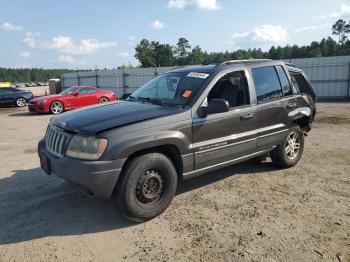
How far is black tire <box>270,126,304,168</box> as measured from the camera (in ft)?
18.6

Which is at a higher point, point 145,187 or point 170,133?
point 170,133

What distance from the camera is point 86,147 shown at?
3611mm

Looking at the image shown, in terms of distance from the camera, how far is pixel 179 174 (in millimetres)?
4262

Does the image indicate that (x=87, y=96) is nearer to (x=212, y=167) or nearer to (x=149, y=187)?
(x=212, y=167)

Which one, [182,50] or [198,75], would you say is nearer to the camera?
[198,75]

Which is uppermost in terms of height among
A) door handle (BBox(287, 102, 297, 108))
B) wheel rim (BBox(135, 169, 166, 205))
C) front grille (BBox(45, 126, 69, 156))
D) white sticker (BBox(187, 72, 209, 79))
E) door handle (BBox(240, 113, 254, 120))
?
white sticker (BBox(187, 72, 209, 79))

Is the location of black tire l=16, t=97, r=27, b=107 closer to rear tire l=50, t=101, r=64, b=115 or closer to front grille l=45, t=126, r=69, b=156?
rear tire l=50, t=101, r=64, b=115

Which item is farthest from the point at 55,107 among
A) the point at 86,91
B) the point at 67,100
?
the point at 86,91

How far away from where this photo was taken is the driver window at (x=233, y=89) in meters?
4.60

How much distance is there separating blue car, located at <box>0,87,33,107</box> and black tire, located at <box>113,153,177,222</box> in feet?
64.1

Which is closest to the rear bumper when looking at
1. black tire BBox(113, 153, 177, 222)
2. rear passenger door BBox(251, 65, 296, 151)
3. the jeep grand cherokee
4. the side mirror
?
the jeep grand cherokee

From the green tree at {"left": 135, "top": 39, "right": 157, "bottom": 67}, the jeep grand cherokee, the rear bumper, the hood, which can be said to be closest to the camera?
the rear bumper

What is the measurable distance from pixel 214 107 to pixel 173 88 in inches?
34.9

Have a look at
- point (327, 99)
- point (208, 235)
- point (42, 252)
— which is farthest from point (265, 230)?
point (327, 99)
